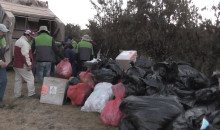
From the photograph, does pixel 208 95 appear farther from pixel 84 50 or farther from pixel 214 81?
pixel 84 50

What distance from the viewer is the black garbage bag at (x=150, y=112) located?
86.2 inches

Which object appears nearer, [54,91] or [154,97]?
[154,97]

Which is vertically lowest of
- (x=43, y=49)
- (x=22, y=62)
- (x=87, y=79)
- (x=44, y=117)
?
(x=44, y=117)

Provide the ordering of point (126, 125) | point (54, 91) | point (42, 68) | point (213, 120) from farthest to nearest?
point (42, 68) → point (54, 91) → point (126, 125) → point (213, 120)

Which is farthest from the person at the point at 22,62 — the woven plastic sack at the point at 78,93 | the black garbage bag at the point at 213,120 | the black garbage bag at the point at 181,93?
the black garbage bag at the point at 213,120

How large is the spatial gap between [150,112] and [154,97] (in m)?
0.23

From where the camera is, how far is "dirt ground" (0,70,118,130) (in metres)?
2.97

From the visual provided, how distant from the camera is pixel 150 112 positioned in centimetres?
227

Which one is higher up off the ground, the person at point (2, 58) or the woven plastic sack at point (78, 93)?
the person at point (2, 58)

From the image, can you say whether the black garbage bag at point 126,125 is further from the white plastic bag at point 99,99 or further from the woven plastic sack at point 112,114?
the white plastic bag at point 99,99

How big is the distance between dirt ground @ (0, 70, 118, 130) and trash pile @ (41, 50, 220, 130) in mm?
166

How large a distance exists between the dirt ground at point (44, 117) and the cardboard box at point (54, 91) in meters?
0.11

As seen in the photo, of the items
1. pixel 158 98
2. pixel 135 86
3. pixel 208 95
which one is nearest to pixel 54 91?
pixel 135 86

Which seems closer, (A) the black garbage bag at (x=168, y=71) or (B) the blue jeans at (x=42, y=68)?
(A) the black garbage bag at (x=168, y=71)
